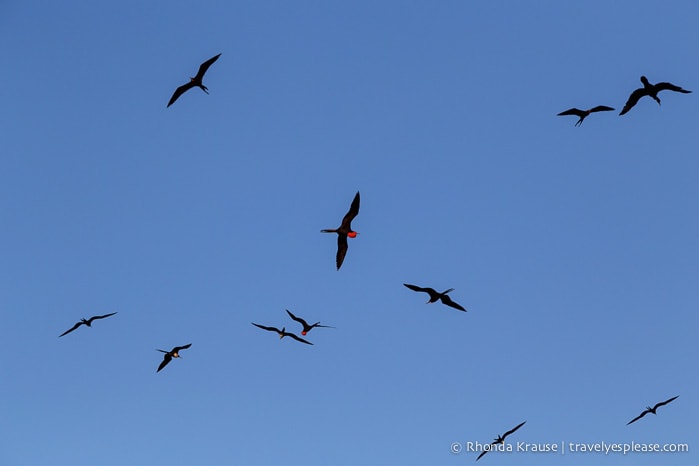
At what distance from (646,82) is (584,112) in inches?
130

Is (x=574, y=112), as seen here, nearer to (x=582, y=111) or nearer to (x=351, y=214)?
(x=582, y=111)

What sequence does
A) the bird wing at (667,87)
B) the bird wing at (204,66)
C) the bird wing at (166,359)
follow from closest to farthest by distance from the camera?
1. the bird wing at (667,87)
2. the bird wing at (204,66)
3. the bird wing at (166,359)

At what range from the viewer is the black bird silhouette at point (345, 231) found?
122 feet

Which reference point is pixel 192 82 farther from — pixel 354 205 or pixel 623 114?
pixel 623 114

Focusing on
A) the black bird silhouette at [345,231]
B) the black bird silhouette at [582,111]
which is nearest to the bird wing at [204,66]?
the black bird silhouette at [345,231]

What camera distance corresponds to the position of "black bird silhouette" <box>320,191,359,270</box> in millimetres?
37156

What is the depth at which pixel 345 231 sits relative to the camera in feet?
123

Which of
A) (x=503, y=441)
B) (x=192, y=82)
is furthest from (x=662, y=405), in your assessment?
(x=192, y=82)

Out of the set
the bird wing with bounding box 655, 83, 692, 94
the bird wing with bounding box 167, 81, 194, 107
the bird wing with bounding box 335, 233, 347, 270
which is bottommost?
the bird wing with bounding box 335, 233, 347, 270

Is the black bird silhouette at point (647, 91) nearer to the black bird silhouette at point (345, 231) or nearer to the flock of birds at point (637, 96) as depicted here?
the flock of birds at point (637, 96)

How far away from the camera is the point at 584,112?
131 feet

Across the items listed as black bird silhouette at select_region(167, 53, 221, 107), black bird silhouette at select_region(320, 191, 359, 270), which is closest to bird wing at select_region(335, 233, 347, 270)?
black bird silhouette at select_region(320, 191, 359, 270)

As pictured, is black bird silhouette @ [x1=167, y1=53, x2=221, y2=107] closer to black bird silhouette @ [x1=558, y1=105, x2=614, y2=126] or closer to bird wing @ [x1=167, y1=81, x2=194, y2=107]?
bird wing @ [x1=167, y1=81, x2=194, y2=107]

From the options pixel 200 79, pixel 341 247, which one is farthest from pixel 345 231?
pixel 200 79
